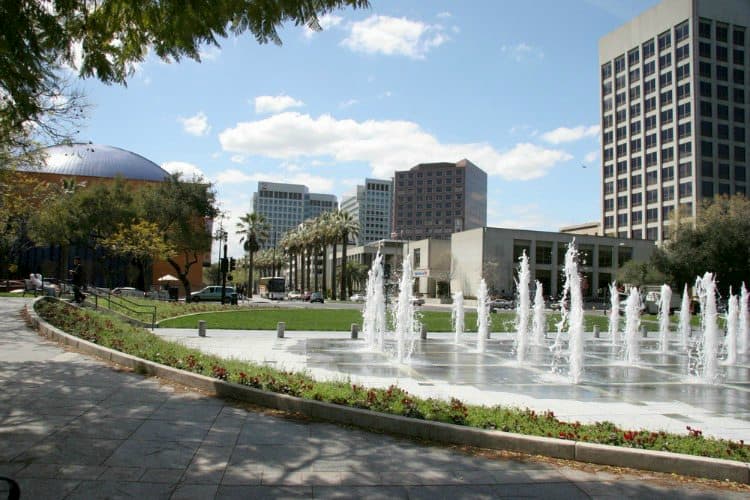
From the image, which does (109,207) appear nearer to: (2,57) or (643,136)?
(2,57)

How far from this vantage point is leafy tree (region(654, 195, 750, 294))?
42.9m

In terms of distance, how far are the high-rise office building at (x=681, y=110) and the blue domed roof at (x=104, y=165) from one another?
244 ft

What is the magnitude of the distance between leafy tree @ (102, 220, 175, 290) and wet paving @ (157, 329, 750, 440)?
1083 inches

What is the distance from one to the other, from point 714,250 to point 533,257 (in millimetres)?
32976

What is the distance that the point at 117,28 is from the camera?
7125mm

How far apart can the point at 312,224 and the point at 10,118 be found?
8120 centimetres

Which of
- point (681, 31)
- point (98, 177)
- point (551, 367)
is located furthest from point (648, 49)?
point (551, 367)

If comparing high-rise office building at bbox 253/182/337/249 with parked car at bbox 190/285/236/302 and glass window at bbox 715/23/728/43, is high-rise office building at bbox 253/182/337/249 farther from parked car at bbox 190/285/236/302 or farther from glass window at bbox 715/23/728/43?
parked car at bbox 190/285/236/302

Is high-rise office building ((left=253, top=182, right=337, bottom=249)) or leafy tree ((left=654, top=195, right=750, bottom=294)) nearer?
leafy tree ((left=654, top=195, right=750, bottom=294))

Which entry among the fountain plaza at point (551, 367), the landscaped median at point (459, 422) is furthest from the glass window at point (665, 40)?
the landscaped median at point (459, 422)

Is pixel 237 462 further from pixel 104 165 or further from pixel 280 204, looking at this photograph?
pixel 280 204

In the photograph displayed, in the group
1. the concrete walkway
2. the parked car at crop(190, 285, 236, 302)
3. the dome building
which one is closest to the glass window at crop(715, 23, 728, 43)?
the parked car at crop(190, 285, 236, 302)

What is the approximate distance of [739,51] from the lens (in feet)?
281

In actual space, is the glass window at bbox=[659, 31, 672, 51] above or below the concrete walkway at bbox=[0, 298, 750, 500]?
above
